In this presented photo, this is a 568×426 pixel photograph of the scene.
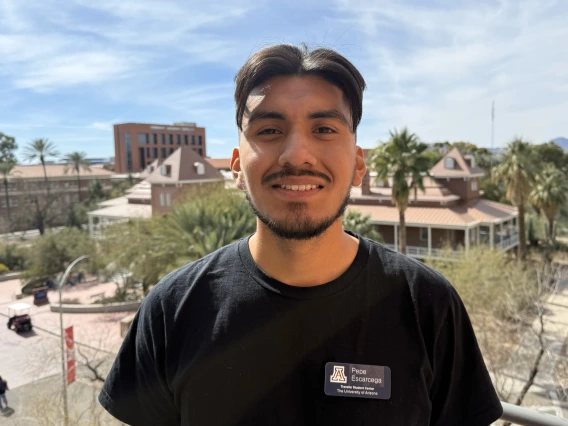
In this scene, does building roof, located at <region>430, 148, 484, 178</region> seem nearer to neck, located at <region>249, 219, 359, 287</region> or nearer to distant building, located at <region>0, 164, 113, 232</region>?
neck, located at <region>249, 219, 359, 287</region>

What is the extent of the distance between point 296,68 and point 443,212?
103ft

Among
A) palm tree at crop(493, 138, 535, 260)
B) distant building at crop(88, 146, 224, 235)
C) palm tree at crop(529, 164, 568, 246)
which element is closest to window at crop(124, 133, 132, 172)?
distant building at crop(88, 146, 224, 235)

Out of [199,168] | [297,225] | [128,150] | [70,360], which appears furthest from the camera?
[128,150]

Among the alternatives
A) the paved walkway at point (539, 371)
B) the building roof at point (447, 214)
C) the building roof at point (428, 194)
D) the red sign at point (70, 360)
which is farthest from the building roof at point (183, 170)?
the paved walkway at point (539, 371)

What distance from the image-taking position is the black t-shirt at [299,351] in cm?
166

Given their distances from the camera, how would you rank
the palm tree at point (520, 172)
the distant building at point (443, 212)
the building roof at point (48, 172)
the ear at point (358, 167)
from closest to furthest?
the ear at point (358, 167) → the palm tree at point (520, 172) → the distant building at point (443, 212) → the building roof at point (48, 172)

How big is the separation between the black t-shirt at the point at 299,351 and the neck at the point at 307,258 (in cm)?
4

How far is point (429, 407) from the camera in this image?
1.68m

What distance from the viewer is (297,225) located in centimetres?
175

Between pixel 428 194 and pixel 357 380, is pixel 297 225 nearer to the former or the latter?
pixel 357 380

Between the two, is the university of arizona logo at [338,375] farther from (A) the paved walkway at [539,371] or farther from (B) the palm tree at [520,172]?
(B) the palm tree at [520,172]

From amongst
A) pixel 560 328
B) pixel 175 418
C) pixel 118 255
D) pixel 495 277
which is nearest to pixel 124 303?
pixel 118 255

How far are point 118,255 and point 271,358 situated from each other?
26.8 meters

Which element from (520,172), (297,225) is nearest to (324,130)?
(297,225)
